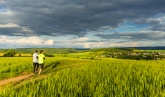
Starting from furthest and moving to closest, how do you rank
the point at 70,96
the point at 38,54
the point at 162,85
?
the point at 38,54 → the point at 162,85 → the point at 70,96

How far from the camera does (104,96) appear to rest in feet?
34.5

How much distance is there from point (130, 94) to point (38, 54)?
2013 cm

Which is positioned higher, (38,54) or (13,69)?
(38,54)

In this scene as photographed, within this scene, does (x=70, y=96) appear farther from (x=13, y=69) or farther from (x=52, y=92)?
(x=13, y=69)

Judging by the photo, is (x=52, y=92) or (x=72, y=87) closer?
(x=52, y=92)

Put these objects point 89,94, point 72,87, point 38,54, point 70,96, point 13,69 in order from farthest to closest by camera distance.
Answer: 1. point 13,69
2. point 38,54
3. point 72,87
4. point 89,94
5. point 70,96

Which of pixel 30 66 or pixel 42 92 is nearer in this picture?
pixel 42 92

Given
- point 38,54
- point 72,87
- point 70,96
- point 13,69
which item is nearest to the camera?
point 70,96

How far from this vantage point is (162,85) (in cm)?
1355

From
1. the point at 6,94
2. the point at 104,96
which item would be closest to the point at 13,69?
the point at 6,94

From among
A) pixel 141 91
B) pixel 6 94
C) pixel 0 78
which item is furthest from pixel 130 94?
pixel 0 78

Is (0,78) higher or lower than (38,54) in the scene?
lower

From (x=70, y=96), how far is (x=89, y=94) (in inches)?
43.1

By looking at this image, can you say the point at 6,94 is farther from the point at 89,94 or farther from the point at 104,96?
the point at 104,96
